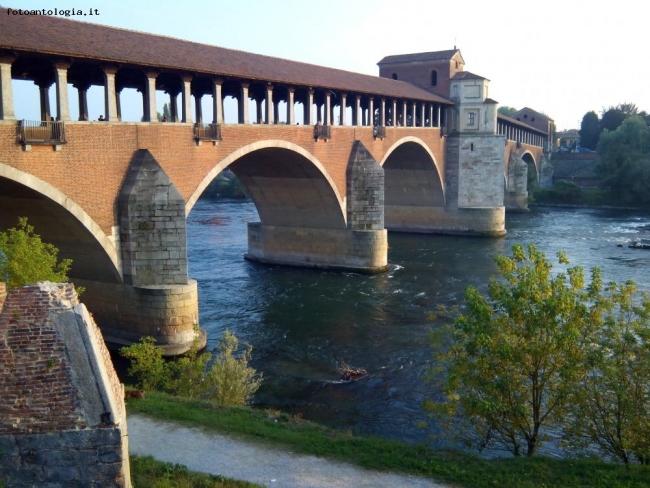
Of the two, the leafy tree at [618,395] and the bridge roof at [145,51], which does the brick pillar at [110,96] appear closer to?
the bridge roof at [145,51]

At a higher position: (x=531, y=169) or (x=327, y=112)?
(x=327, y=112)

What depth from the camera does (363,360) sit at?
18625mm

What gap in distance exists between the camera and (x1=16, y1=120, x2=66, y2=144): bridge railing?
15.0 m

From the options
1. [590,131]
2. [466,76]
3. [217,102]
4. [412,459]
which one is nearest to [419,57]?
[466,76]

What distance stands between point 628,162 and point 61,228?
56273 millimetres

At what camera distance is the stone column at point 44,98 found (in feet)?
62.2

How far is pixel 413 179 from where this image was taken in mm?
44438

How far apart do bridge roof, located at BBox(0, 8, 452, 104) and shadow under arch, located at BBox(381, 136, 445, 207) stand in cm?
1161

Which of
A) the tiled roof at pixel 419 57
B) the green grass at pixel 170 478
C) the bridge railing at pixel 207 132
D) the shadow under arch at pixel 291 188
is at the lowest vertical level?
the green grass at pixel 170 478

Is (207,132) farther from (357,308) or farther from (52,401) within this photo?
(52,401)

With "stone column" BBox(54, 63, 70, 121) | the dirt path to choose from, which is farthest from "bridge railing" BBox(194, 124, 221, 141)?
the dirt path

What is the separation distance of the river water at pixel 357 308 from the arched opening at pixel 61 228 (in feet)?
13.7

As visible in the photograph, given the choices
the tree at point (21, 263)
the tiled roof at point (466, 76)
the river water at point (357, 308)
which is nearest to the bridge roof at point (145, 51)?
the tree at point (21, 263)

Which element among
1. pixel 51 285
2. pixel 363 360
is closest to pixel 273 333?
pixel 363 360
